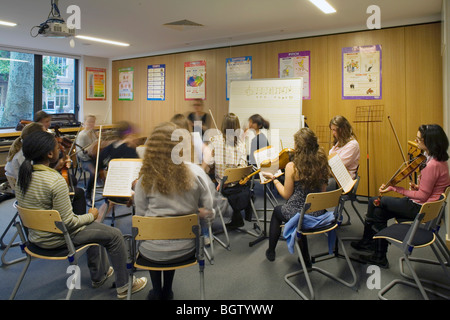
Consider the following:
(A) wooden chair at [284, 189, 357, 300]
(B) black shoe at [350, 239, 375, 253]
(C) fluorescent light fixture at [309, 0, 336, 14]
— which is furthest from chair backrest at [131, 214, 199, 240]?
(C) fluorescent light fixture at [309, 0, 336, 14]

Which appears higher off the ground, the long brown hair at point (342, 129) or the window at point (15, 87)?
the window at point (15, 87)

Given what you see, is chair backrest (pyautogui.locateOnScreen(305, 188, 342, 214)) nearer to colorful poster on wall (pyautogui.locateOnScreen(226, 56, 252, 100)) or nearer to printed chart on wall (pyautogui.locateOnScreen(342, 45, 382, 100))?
printed chart on wall (pyautogui.locateOnScreen(342, 45, 382, 100))

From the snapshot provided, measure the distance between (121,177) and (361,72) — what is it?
371cm

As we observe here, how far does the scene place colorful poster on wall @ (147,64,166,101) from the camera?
703 cm

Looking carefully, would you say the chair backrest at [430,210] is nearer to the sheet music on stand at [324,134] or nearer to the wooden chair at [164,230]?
the wooden chair at [164,230]

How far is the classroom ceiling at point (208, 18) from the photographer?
3.83 metres

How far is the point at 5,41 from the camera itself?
19.5 feet

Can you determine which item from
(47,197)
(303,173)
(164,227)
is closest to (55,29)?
(47,197)

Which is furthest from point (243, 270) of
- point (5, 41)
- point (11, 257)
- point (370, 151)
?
point (5, 41)

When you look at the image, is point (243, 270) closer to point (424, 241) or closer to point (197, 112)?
point (424, 241)

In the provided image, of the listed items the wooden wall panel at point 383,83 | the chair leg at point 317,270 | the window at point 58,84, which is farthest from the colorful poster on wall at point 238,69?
the chair leg at point 317,270

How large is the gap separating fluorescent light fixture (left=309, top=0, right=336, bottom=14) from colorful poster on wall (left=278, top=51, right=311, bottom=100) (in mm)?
1185

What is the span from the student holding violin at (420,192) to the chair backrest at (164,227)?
1.71 metres

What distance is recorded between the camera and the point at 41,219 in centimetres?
202
